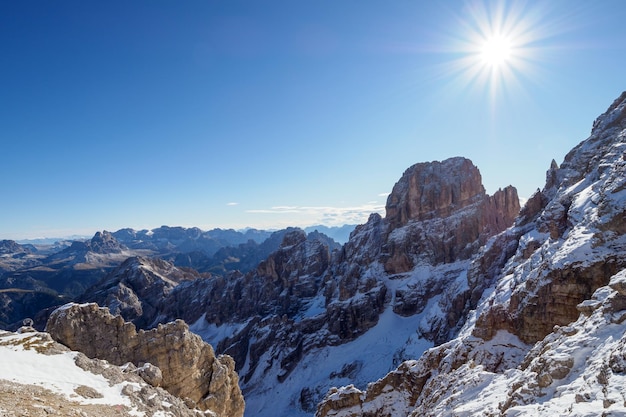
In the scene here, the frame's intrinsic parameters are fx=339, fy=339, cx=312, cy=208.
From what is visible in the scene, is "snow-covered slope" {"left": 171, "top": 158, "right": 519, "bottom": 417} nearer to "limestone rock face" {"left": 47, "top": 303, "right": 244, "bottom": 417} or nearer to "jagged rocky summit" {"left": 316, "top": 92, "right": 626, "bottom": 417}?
"jagged rocky summit" {"left": 316, "top": 92, "right": 626, "bottom": 417}

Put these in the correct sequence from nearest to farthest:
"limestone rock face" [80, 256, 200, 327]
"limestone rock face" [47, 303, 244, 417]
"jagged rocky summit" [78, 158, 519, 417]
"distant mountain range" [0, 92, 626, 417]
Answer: "distant mountain range" [0, 92, 626, 417] → "limestone rock face" [47, 303, 244, 417] → "jagged rocky summit" [78, 158, 519, 417] → "limestone rock face" [80, 256, 200, 327]

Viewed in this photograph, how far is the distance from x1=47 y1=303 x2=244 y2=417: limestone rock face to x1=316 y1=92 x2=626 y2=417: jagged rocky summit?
17.8m

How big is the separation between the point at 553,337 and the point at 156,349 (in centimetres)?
4316

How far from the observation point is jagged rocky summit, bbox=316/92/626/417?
59.0 feet

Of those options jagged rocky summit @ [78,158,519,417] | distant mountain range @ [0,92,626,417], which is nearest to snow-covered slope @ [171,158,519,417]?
jagged rocky summit @ [78,158,519,417]

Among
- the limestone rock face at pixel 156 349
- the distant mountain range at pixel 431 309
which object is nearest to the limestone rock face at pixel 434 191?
the distant mountain range at pixel 431 309

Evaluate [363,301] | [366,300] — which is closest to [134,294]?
[363,301]

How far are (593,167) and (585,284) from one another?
3322cm

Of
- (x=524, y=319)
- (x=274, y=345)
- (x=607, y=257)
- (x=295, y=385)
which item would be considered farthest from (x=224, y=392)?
(x=274, y=345)

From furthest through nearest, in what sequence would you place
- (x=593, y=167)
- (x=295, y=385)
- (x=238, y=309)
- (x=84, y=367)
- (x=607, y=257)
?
(x=238, y=309) → (x=295, y=385) → (x=593, y=167) → (x=607, y=257) → (x=84, y=367)

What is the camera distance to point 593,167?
60.8 meters

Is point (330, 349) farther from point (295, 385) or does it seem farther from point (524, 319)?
point (524, 319)

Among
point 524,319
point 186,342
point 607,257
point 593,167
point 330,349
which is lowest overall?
point 330,349

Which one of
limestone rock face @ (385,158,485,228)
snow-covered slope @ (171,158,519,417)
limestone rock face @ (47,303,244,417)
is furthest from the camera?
limestone rock face @ (385,158,485,228)
